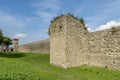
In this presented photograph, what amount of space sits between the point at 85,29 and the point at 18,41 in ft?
83.1

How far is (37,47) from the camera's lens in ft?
102

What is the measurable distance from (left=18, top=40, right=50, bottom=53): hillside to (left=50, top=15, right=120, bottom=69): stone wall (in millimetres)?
10671

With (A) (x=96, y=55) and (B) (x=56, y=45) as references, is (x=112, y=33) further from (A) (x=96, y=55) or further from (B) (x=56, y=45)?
(B) (x=56, y=45)

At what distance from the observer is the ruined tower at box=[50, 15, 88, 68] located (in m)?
15.5

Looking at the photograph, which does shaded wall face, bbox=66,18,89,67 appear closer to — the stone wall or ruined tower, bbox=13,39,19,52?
the stone wall

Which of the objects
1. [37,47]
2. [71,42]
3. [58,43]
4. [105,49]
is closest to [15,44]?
[37,47]

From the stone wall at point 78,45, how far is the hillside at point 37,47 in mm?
10671

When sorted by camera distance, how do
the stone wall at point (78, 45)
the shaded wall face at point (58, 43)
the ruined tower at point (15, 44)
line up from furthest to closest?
the ruined tower at point (15, 44) < the shaded wall face at point (58, 43) < the stone wall at point (78, 45)

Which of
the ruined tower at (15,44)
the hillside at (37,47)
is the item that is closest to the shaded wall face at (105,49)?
the hillside at (37,47)

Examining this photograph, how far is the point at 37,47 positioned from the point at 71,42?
15920 mm

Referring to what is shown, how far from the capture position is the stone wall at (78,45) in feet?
44.4

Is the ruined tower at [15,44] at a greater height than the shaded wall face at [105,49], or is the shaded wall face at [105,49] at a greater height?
the ruined tower at [15,44]

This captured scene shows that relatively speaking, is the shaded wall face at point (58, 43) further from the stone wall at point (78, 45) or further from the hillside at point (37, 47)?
the hillside at point (37, 47)

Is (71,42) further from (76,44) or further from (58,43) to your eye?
(58,43)
